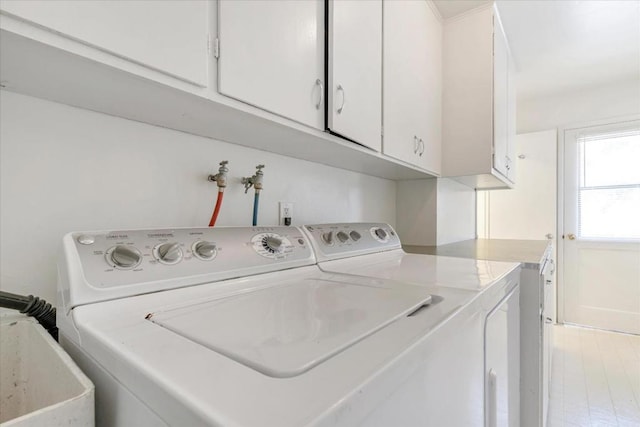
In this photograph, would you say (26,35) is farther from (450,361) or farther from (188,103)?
(450,361)

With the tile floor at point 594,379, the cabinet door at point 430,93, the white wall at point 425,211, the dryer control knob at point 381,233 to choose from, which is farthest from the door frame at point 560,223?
the dryer control knob at point 381,233

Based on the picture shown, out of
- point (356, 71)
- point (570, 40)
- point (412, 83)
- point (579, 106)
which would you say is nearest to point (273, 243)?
point (356, 71)

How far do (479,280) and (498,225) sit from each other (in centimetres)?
311

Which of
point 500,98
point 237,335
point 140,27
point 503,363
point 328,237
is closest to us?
point 237,335

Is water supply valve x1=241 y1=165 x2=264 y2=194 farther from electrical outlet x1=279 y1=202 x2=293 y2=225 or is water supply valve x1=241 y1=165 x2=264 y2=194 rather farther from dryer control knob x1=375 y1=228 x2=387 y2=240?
dryer control knob x1=375 y1=228 x2=387 y2=240

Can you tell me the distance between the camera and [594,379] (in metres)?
2.27

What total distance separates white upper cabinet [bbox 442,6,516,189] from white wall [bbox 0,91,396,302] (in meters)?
1.32

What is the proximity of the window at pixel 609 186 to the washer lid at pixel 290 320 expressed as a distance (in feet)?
11.8

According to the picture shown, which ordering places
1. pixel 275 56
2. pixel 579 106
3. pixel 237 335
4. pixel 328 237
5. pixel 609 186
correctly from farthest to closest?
pixel 579 106 < pixel 609 186 < pixel 328 237 < pixel 275 56 < pixel 237 335

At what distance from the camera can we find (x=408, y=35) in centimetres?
158

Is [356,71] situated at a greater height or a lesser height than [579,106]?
lesser

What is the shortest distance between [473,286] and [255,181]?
0.79 metres

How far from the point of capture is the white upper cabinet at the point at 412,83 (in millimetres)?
1420

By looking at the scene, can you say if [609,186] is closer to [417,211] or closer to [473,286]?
[417,211]
